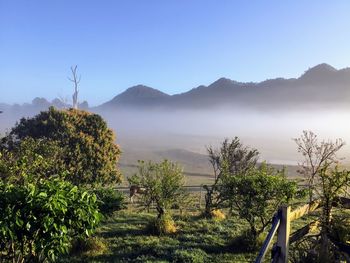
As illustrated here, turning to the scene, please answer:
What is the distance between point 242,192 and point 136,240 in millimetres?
4205

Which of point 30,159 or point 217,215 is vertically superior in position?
point 30,159

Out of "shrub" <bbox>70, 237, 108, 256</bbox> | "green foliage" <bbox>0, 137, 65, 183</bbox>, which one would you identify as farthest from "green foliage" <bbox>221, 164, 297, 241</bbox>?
"green foliage" <bbox>0, 137, 65, 183</bbox>

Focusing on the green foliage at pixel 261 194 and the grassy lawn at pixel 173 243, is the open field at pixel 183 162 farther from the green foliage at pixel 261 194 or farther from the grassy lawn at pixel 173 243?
the green foliage at pixel 261 194

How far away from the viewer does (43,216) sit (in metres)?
6.46

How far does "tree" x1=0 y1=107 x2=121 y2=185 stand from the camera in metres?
28.1

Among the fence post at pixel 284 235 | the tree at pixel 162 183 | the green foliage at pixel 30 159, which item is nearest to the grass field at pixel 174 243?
the tree at pixel 162 183

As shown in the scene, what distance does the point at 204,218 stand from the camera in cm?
1894

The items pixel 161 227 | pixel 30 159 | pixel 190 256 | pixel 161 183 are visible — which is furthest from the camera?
pixel 161 183

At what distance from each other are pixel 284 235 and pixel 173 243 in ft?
30.2

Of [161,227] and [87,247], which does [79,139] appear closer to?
[161,227]

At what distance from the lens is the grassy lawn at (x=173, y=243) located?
12578 millimetres

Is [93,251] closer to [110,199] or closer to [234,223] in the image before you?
[110,199]

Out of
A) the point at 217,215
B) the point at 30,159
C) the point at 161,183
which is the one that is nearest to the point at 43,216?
the point at 30,159

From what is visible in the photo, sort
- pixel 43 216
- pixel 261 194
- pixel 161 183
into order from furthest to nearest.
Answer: pixel 161 183 → pixel 261 194 → pixel 43 216
